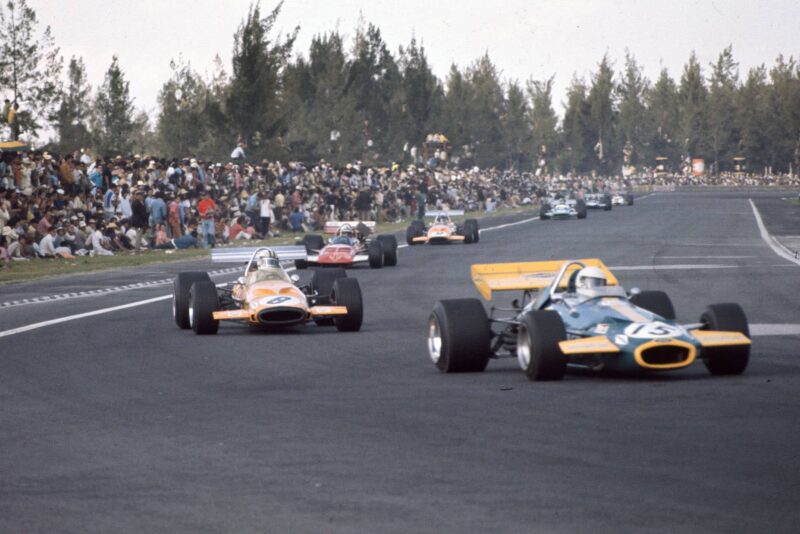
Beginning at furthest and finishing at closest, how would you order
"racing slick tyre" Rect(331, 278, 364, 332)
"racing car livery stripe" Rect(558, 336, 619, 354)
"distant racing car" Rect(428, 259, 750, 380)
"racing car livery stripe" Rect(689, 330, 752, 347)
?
"racing slick tyre" Rect(331, 278, 364, 332) → "racing car livery stripe" Rect(689, 330, 752, 347) → "distant racing car" Rect(428, 259, 750, 380) → "racing car livery stripe" Rect(558, 336, 619, 354)

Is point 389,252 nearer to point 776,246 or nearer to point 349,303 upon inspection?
point 776,246

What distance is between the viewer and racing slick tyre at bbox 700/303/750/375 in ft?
43.3

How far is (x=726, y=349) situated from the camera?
43.3 ft

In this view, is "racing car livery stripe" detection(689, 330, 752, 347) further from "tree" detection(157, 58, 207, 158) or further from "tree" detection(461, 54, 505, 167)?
"tree" detection(461, 54, 505, 167)

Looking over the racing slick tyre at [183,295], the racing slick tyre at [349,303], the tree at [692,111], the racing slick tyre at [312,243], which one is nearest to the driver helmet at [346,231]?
the racing slick tyre at [312,243]

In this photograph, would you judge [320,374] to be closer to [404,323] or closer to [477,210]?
[404,323]

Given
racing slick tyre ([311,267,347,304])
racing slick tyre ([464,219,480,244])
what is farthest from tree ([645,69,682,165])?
racing slick tyre ([311,267,347,304])

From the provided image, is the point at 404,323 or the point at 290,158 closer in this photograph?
the point at 404,323

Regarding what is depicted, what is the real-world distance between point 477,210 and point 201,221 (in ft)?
165

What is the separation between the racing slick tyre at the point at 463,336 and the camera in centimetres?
1395

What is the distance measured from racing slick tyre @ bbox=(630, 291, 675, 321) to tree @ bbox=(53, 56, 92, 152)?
57732mm

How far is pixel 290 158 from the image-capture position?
68750 mm

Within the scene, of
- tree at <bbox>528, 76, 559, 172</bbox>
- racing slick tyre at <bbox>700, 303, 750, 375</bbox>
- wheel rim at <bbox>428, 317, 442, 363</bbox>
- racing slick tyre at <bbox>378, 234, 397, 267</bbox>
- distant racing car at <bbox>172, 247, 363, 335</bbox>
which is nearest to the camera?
racing slick tyre at <bbox>700, 303, 750, 375</bbox>

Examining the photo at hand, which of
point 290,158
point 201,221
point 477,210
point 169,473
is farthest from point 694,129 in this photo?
→ point 169,473
